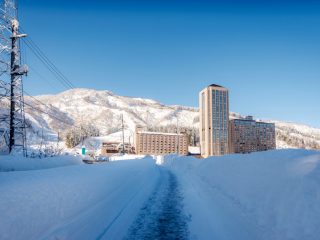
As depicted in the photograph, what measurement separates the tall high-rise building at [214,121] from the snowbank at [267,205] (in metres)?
162

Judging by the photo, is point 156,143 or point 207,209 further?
point 156,143

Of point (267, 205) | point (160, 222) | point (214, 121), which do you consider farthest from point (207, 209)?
point (214, 121)

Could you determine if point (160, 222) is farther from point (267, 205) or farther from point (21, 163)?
point (21, 163)

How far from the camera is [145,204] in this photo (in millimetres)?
11750

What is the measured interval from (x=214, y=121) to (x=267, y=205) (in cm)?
17145

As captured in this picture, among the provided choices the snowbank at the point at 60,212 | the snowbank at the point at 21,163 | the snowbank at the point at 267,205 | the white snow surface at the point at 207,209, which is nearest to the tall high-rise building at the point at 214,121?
the snowbank at the point at 21,163

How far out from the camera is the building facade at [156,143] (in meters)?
178

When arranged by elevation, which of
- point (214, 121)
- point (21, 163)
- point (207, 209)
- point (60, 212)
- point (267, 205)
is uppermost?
point (214, 121)

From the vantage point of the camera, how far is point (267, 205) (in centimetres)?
849

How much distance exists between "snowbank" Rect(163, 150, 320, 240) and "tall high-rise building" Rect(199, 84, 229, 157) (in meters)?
162

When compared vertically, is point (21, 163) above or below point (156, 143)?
above

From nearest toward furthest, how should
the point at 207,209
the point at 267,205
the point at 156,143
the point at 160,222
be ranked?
the point at 267,205, the point at 160,222, the point at 207,209, the point at 156,143

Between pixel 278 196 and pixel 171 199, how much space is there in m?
5.84

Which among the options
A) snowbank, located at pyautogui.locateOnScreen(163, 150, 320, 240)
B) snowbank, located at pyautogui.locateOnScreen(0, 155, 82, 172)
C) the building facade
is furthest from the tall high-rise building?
snowbank, located at pyautogui.locateOnScreen(163, 150, 320, 240)
